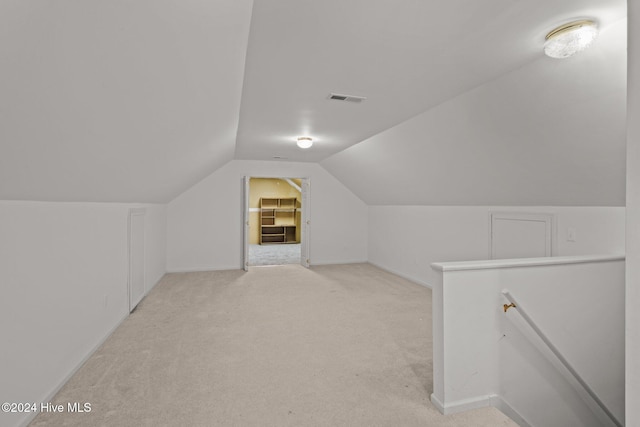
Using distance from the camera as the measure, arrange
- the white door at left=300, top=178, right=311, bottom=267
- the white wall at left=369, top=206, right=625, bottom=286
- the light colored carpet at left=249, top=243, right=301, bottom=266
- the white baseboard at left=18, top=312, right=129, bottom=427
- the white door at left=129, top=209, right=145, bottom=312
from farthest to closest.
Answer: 1. the light colored carpet at left=249, top=243, right=301, bottom=266
2. the white door at left=300, top=178, right=311, bottom=267
3. the white door at left=129, top=209, right=145, bottom=312
4. the white wall at left=369, top=206, right=625, bottom=286
5. the white baseboard at left=18, top=312, right=129, bottom=427

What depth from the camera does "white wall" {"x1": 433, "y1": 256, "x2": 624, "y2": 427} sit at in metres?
2.03

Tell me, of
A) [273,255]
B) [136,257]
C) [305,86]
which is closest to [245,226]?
[273,255]

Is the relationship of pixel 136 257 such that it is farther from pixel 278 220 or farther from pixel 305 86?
pixel 278 220

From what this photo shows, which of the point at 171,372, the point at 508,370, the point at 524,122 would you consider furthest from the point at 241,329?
Answer: the point at 524,122

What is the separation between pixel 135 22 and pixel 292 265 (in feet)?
19.5

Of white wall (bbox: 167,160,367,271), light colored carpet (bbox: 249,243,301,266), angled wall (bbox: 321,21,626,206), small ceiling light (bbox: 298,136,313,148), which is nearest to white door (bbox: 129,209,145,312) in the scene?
white wall (bbox: 167,160,367,271)

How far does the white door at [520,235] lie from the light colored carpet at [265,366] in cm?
113

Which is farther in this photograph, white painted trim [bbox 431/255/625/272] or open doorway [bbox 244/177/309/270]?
open doorway [bbox 244/177/309/270]

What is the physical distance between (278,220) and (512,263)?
9108 mm

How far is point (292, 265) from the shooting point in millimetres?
6770

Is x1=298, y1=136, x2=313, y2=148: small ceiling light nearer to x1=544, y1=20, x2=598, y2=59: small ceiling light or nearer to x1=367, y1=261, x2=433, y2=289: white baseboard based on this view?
x1=367, y1=261, x2=433, y2=289: white baseboard

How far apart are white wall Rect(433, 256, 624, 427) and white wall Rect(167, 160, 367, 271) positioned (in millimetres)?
4839

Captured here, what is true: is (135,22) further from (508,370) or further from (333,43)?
(508,370)

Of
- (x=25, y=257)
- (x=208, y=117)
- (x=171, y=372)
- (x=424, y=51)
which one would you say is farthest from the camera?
(x=208, y=117)
